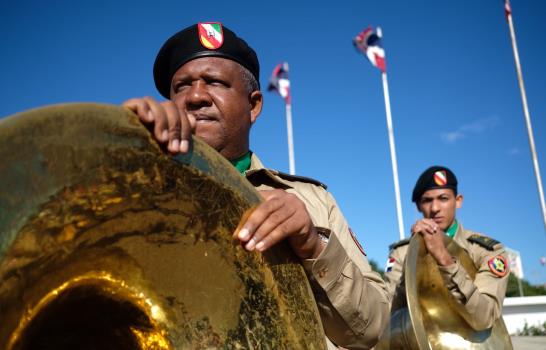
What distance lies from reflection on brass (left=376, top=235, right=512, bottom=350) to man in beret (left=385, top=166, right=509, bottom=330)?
0.20ft

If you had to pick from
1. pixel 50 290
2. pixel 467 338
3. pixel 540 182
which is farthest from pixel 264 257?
pixel 540 182

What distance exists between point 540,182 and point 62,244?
490 inches

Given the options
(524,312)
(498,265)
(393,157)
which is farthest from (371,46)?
(498,265)

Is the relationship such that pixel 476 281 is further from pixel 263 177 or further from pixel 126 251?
pixel 126 251

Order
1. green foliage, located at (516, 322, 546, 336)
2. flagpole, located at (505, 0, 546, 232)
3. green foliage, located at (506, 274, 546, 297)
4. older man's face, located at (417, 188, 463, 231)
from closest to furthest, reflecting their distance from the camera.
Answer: older man's face, located at (417, 188, 463, 231) < green foliage, located at (516, 322, 546, 336) < flagpole, located at (505, 0, 546, 232) < green foliage, located at (506, 274, 546, 297)

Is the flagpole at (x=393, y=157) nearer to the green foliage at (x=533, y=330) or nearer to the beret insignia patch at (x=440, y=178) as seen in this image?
the green foliage at (x=533, y=330)

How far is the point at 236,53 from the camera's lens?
1854 mm

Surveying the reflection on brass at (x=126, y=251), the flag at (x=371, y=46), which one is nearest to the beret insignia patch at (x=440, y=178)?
the reflection on brass at (x=126, y=251)

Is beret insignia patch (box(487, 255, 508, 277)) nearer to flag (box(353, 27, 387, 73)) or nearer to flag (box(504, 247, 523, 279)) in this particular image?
flag (box(353, 27, 387, 73))

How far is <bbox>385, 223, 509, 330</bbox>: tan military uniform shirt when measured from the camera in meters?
3.81

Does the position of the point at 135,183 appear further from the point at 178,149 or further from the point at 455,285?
the point at 455,285

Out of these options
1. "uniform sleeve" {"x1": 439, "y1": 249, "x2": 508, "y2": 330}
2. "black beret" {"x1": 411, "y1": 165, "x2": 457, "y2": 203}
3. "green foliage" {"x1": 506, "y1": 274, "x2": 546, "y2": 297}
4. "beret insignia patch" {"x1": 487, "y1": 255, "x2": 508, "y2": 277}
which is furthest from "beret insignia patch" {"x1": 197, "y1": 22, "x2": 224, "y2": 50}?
"green foliage" {"x1": 506, "y1": 274, "x2": 546, "y2": 297}

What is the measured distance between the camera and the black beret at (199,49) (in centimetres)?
182

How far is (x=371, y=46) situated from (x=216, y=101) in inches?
542
